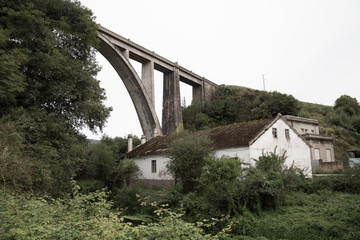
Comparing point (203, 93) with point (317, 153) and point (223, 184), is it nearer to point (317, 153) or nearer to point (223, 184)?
point (317, 153)

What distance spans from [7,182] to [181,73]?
2953cm

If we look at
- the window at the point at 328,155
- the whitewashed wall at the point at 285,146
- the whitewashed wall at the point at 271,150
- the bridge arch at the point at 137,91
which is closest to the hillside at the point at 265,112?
the window at the point at 328,155

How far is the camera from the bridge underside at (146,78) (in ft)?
89.6

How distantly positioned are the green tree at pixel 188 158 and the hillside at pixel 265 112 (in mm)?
19667

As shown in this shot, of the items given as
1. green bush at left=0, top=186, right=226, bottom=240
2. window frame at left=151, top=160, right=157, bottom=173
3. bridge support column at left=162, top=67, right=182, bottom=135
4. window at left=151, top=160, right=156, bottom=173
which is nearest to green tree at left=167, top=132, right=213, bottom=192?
window frame at left=151, top=160, right=157, bottom=173

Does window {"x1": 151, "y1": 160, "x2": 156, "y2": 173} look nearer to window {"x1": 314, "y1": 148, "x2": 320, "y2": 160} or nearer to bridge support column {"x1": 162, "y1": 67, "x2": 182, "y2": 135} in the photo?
bridge support column {"x1": 162, "y1": 67, "x2": 182, "y2": 135}

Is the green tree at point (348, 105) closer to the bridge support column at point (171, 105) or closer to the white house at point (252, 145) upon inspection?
the bridge support column at point (171, 105)

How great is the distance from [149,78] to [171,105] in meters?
4.83

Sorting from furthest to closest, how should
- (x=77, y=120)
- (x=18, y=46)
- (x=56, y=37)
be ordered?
(x=77, y=120) < (x=56, y=37) < (x=18, y=46)

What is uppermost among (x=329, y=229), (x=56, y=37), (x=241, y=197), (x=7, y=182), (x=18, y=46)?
(x=56, y=37)

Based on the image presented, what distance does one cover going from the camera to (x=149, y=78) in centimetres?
3100

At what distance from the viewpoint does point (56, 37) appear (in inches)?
503

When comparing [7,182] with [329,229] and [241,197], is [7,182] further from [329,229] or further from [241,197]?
[329,229]

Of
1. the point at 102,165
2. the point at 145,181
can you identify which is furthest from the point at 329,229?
the point at 102,165
